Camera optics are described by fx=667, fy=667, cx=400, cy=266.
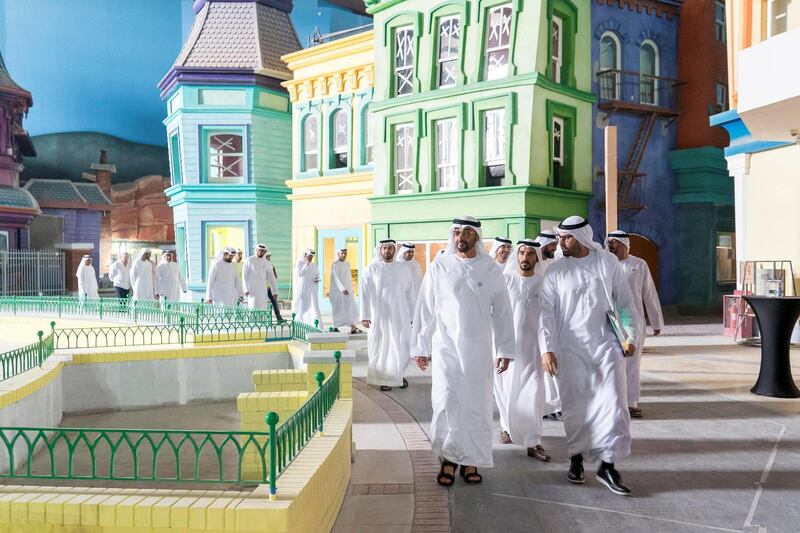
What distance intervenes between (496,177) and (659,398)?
32.1 ft

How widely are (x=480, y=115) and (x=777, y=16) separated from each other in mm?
6790

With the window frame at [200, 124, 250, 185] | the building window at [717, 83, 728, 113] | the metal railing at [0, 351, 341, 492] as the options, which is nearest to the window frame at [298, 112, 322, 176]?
the window frame at [200, 124, 250, 185]

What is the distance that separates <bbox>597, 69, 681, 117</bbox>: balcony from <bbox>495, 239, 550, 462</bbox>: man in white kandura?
42.5ft

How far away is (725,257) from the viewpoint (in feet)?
67.6

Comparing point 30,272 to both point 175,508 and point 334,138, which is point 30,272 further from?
point 175,508

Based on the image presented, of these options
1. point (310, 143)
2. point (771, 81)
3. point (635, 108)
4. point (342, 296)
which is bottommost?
point (342, 296)

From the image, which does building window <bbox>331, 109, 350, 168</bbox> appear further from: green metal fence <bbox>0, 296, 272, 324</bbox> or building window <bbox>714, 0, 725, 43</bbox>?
building window <bbox>714, 0, 725, 43</bbox>

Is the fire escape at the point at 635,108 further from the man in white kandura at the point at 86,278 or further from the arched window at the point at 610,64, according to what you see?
the man in white kandura at the point at 86,278

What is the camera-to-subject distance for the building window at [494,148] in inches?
670

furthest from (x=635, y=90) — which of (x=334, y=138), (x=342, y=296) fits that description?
(x=342, y=296)

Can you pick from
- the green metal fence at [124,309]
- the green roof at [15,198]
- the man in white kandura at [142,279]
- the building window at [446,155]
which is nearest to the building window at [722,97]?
the building window at [446,155]

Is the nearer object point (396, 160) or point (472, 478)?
point (472, 478)

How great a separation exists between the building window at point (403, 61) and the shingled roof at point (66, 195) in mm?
22428

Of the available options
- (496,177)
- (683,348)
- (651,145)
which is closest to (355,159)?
(496,177)
